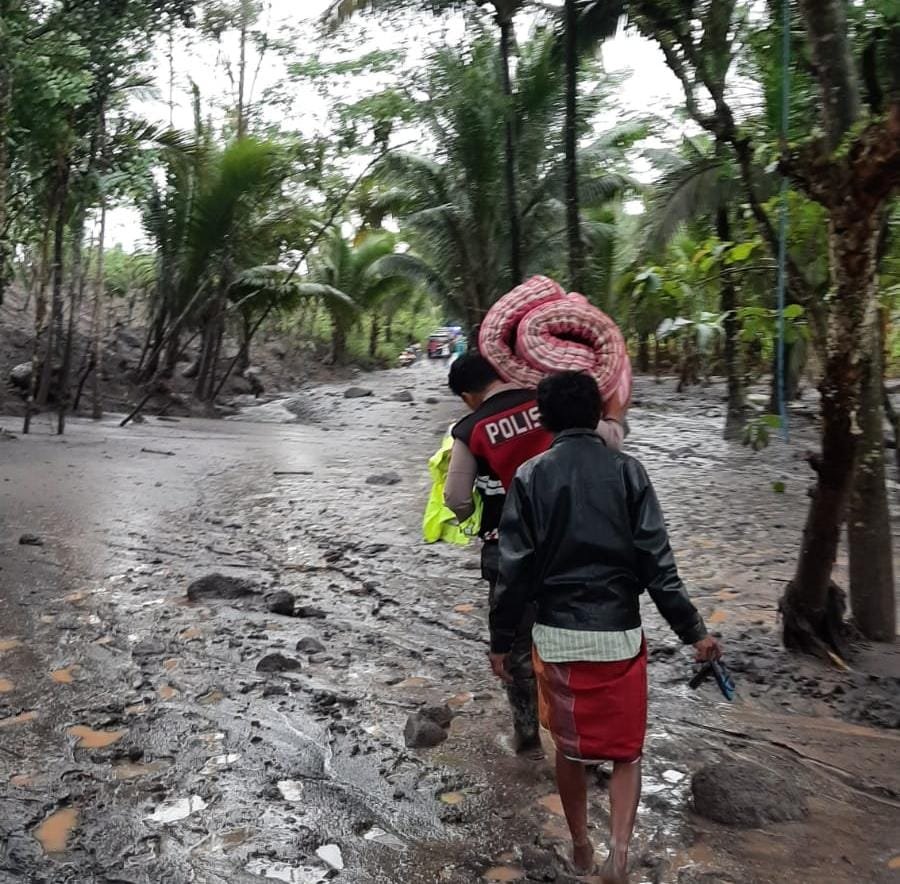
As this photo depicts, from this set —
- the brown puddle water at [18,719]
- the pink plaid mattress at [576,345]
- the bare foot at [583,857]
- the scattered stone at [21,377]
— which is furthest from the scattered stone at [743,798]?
the scattered stone at [21,377]

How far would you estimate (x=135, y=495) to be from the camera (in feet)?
32.6

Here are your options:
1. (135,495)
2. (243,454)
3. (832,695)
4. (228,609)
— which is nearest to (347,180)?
(243,454)

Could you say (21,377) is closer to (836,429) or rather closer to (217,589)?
(217,589)

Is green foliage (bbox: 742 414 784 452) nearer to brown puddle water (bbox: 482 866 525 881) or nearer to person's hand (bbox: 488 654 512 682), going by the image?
person's hand (bbox: 488 654 512 682)

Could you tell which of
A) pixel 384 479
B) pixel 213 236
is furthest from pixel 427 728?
pixel 213 236

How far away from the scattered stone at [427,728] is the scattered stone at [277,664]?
2.81 ft

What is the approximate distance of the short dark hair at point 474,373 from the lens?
3.70 m

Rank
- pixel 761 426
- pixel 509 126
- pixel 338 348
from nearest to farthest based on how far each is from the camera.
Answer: pixel 761 426, pixel 509 126, pixel 338 348

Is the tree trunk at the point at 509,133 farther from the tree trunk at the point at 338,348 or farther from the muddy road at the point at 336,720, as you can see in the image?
the tree trunk at the point at 338,348

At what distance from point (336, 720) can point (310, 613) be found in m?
1.73

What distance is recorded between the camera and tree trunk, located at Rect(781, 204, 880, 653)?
176 inches

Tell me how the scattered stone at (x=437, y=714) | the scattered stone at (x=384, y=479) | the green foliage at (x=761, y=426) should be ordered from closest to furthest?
the scattered stone at (x=437, y=714)
the green foliage at (x=761, y=426)
the scattered stone at (x=384, y=479)

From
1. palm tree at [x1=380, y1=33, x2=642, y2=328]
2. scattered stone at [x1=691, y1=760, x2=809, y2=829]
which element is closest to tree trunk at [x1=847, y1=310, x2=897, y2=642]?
scattered stone at [x1=691, y1=760, x2=809, y2=829]

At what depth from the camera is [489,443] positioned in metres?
3.59
